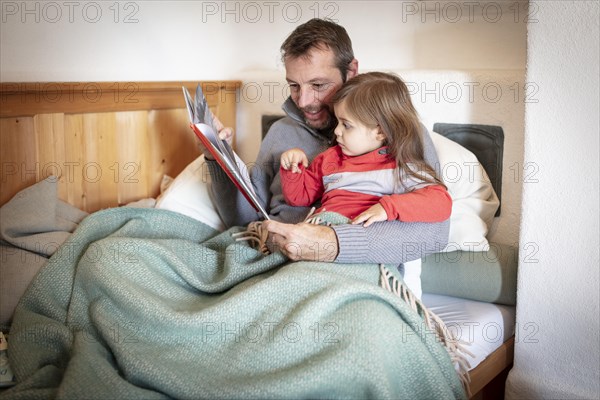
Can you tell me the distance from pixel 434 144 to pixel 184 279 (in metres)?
0.75

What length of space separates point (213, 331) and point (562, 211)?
31.1 inches

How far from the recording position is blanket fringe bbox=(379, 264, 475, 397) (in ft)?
4.89

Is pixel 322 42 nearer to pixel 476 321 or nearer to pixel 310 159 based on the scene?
pixel 310 159

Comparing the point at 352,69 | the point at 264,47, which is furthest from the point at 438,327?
the point at 264,47

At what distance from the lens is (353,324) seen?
1.28 m

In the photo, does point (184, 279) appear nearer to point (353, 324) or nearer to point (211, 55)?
point (353, 324)

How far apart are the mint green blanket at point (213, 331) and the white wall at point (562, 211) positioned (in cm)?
35

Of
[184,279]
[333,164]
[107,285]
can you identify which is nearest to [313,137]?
[333,164]

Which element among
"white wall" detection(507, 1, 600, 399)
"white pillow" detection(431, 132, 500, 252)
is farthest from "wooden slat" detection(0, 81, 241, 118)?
"white wall" detection(507, 1, 600, 399)

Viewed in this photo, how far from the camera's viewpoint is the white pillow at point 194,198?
1.91 metres

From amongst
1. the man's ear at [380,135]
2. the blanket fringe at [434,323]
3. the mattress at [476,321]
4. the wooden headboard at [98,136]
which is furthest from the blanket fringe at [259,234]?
the wooden headboard at [98,136]

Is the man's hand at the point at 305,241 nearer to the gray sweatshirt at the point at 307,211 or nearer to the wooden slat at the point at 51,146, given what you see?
the gray sweatshirt at the point at 307,211

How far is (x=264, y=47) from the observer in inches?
101

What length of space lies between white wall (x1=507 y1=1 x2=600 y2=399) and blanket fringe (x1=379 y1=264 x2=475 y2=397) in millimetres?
228
